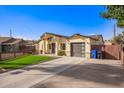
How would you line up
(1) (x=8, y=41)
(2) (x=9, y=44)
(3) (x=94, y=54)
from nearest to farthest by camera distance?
(3) (x=94, y=54)
(2) (x=9, y=44)
(1) (x=8, y=41)

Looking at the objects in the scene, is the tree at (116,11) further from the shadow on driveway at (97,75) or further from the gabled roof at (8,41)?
the gabled roof at (8,41)

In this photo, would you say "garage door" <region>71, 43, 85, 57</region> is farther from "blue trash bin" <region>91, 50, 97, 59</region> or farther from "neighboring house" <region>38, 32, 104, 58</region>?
"blue trash bin" <region>91, 50, 97, 59</region>

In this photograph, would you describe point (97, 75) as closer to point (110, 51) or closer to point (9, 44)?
point (110, 51)

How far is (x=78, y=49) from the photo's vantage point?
2564 centimetres

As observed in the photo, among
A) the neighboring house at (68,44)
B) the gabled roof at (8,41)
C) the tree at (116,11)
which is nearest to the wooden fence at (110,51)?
the neighboring house at (68,44)

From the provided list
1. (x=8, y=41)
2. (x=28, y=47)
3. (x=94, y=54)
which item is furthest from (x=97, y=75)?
(x=8, y=41)

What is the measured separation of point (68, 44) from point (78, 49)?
1.64 m

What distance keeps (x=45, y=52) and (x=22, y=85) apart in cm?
2155

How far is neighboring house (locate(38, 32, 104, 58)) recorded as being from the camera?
25.1 m

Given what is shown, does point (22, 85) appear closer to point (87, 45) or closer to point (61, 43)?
point (87, 45)

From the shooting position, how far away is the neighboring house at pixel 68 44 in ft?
82.3

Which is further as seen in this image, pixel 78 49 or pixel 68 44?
pixel 68 44

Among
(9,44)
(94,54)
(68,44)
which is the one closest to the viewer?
(94,54)
